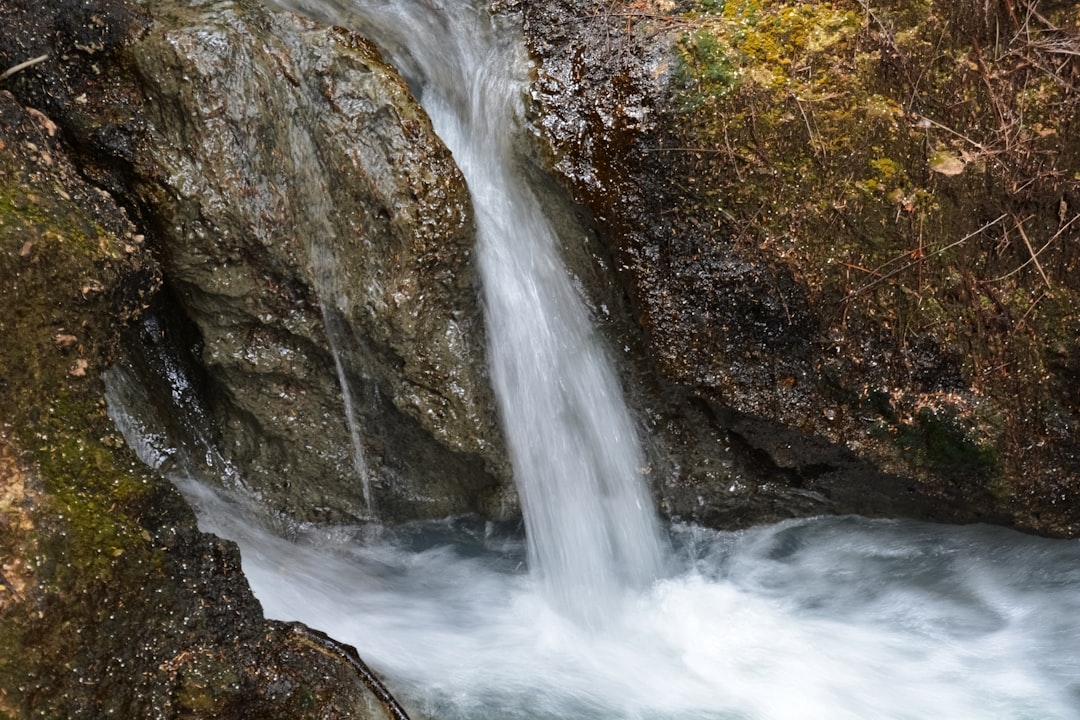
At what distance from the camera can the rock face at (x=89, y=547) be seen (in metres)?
2.70

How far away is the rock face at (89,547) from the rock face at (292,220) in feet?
1.29

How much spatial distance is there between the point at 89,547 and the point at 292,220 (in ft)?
5.76

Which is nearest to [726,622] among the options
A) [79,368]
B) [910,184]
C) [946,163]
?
[910,184]

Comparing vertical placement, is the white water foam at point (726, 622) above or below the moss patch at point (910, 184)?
below

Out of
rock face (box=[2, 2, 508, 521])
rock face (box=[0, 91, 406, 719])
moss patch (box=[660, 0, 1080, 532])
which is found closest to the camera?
rock face (box=[0, 91, 406, 719])

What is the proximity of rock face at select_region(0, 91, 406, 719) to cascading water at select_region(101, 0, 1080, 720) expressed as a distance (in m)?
1.00

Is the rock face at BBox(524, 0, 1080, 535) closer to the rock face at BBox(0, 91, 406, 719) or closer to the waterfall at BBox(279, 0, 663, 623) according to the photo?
the waterfall at BBox(279, 0, 663, 623)

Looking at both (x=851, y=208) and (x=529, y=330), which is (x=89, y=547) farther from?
(x=851, y=208)

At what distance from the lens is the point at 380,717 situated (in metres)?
3.24

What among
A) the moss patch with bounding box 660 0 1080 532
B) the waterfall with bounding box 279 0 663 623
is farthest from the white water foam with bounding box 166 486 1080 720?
the moss patch with bounding box 660 0 1080 532

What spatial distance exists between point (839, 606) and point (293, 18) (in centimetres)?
445

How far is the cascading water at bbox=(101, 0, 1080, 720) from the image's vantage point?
429 cm

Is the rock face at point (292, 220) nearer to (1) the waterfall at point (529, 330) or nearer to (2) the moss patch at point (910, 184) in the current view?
(1) the waterfall at point (529, 330)

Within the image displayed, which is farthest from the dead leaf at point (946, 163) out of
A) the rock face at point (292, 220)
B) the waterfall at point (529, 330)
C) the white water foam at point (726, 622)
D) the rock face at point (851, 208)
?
the rock face at point (292, 220)
